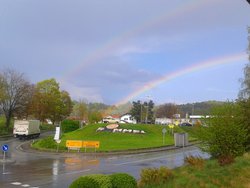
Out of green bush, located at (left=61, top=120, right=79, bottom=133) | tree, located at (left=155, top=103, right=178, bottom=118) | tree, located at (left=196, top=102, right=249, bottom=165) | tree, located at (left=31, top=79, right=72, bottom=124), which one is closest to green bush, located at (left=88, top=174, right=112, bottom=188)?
tree, located at (left=196, top=102, right=249, bottom=165)

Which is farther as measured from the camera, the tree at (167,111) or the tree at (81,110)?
the tree at (167,111)

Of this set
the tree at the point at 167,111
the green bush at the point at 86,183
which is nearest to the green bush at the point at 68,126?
the green bush at the point at 86,183

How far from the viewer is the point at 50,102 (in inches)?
4518

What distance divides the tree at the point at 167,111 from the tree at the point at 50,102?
69592 mm

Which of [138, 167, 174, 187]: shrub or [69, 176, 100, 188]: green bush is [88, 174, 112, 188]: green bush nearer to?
[69, 176, 100, 188]: green bush

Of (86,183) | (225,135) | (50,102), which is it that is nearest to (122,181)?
(86,183)

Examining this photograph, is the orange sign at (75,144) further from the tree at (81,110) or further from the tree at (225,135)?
the tree at (81,110)

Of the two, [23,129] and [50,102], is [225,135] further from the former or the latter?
[50,102]

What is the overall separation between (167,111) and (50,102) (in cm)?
8392

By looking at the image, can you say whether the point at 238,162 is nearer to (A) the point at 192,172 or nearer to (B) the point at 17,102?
(A) the point at 192,172

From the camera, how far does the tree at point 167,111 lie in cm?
18681

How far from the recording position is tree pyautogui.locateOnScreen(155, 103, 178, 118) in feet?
613

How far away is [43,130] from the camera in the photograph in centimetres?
11212

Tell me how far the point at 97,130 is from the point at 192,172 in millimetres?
58155
